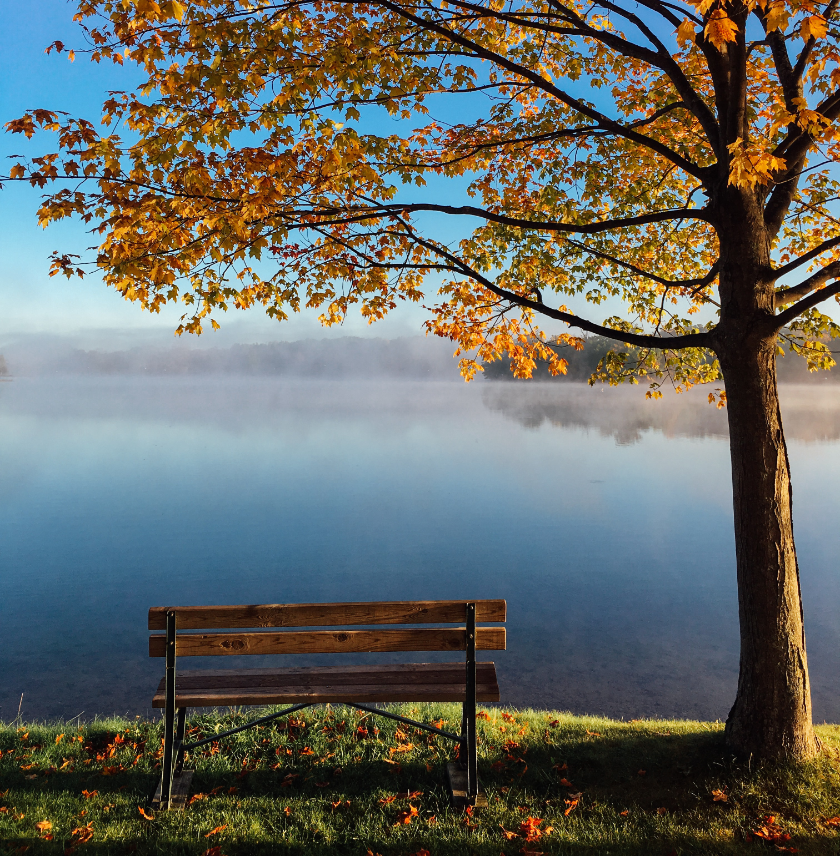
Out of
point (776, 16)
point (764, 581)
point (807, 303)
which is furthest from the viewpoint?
point (764, 581)

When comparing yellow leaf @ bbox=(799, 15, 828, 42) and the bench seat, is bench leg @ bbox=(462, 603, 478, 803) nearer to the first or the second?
the bench seat

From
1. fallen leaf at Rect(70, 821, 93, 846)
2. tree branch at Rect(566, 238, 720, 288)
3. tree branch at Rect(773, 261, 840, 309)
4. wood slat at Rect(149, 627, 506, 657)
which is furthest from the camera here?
tree branch at Rect(566, 238, 720, 288)

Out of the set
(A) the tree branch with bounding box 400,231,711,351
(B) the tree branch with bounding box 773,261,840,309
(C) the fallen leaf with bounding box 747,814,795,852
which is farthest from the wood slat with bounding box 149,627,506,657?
(B) the tree branch with bounding box 773,261,840,309

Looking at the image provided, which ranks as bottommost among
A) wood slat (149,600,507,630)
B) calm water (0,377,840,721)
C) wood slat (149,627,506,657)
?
calm water (0,377,840,721)

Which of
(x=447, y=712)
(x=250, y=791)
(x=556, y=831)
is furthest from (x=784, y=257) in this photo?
(x=250, y=791)

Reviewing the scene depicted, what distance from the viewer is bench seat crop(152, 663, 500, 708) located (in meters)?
4.58

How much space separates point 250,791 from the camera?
4871 mm

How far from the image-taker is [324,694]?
459 centimetres

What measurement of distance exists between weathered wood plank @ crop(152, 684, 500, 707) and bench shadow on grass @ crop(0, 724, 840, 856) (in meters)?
0.74

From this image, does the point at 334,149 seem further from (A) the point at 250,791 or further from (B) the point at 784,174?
(A) the point at 250,791

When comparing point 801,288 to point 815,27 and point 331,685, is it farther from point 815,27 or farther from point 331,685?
point 331,685

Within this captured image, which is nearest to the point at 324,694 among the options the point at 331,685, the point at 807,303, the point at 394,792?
the point at 331,685

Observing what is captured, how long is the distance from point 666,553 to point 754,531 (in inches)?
677

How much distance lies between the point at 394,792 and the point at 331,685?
959 millimetres
